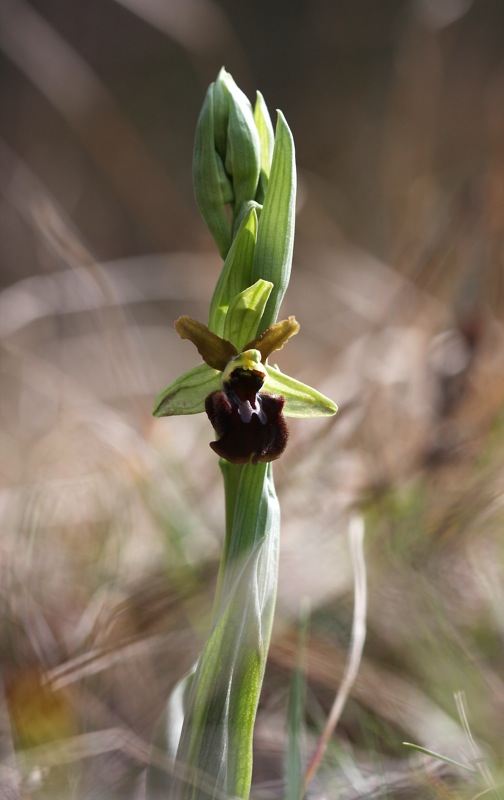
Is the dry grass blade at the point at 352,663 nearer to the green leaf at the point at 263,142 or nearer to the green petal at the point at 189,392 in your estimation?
the green petal at the point at 189,392

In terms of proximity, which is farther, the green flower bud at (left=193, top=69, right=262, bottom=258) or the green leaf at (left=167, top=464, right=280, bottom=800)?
the green flower bud at (left=193, top=69, right=262, bottom=258)

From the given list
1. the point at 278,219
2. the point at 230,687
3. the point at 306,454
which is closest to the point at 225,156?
the point at 278,219

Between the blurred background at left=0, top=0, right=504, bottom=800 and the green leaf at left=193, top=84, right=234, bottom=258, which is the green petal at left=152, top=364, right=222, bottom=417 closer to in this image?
the green leaf at left=193, top=84, right=234, bottom=258

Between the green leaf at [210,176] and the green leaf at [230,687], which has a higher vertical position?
the green leaf at [210,176]

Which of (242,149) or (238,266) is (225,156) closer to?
(242,149)

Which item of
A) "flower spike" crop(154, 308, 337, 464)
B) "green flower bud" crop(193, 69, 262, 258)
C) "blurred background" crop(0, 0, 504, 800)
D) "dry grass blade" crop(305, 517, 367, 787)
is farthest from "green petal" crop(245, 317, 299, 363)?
"blurred background" crop(0, 0, 504, 800)

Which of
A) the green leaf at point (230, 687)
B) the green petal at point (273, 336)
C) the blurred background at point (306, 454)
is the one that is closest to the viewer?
the green leaf at point (230, 687)

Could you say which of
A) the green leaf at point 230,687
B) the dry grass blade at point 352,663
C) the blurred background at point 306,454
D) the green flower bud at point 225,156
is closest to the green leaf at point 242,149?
the green flower bud at point 225,156
